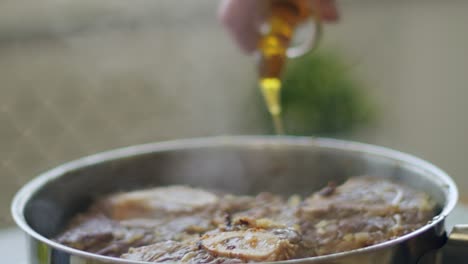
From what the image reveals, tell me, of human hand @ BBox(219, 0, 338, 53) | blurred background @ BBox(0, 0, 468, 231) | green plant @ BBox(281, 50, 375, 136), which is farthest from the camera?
green plant @ BBox(281, 50, 375, 136)

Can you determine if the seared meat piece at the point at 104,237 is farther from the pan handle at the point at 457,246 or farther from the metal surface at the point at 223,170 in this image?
the pan handle at the point at 457,246

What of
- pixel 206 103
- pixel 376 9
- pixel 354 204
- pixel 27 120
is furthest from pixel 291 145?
pixel 376 9

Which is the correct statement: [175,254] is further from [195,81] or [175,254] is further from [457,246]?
[195,81]

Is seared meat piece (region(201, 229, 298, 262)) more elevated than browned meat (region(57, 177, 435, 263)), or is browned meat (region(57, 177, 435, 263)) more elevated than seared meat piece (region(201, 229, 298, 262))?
seared meat piece (region(201, 229, 298, 262))

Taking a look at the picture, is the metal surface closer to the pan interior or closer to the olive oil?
the pan interior

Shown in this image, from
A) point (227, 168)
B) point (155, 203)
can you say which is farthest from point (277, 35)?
point (155, 203)

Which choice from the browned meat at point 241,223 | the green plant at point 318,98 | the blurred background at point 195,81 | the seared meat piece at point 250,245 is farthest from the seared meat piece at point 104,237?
the green plant at point 318,98

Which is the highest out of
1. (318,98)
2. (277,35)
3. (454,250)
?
(277,35)

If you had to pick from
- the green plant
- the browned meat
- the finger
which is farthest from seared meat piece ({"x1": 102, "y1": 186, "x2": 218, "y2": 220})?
the green plant
